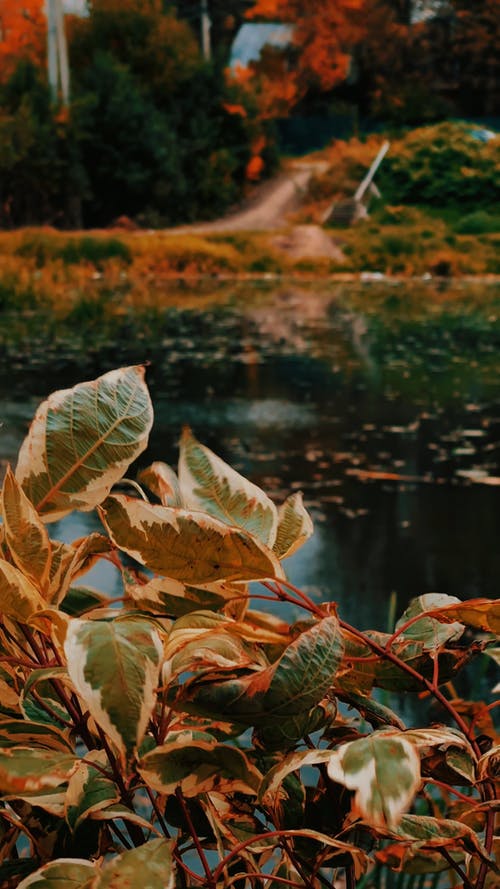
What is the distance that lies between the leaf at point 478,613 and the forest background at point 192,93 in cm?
1761

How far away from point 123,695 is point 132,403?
0.14m

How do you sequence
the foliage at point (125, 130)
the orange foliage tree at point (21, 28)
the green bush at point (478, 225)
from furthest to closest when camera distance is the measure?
the orange foliage tree at point (21, 28) < the foliage at point (125, 130) < the green bush at point (478, 225)

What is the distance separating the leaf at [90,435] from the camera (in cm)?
48

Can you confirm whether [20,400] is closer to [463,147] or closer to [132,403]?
[132,403]

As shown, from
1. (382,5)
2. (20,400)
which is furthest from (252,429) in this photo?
(382,5)

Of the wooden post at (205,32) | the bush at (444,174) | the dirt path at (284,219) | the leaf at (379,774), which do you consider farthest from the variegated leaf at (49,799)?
the wooden post at (205,32)

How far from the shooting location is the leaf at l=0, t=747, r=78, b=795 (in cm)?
42

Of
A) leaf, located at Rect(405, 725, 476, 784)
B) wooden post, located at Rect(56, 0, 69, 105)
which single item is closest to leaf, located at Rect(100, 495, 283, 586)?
leaf, located at Rect(405, 725, 476, 784)

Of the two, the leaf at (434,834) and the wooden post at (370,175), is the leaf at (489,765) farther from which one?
the wooden post at (370,175)

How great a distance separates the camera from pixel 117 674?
0.38 metres

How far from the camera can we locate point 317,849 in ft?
1.65

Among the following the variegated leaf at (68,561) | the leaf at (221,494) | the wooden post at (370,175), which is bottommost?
the wooden post at (370,175)

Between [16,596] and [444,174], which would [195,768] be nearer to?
[16,596]

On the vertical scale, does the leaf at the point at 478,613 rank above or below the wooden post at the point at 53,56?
above
